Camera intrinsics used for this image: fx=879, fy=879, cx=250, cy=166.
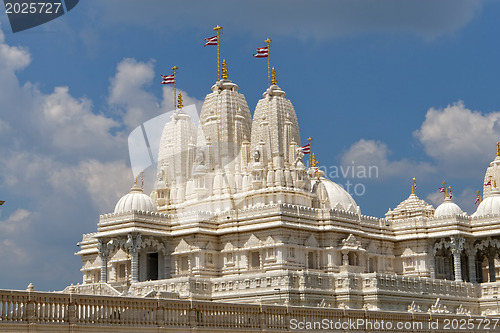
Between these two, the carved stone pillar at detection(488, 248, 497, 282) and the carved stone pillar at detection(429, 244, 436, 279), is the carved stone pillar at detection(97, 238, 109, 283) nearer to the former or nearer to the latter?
the carved stone pillar at detection(429, 244, 436, 279)

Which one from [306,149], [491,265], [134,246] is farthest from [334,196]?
[134,246]

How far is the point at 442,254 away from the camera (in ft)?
228

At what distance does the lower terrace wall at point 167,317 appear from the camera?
25.9 m

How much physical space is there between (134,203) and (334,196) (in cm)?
1618

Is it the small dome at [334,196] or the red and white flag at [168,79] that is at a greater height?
the red and white flag at [168,79]

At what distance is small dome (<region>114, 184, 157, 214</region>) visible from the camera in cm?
6205

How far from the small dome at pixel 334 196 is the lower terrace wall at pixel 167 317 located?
27.3 metres

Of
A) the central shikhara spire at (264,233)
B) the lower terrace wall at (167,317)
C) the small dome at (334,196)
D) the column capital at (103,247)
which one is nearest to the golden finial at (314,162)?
the central shikhara spire at (264,233)

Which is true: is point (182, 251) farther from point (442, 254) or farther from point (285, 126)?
point (442, 254)

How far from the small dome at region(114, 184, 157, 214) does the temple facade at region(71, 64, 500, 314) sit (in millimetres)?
102

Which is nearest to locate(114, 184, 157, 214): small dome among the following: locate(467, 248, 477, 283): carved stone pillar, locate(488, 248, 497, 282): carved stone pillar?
locate(467, 248, 477, 283): carved stone pillar

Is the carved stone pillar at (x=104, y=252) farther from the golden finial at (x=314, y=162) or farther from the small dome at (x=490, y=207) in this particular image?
the small dome at (x=490, y=207)

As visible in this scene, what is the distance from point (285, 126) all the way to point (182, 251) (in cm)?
1248

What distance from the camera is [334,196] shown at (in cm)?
6881
